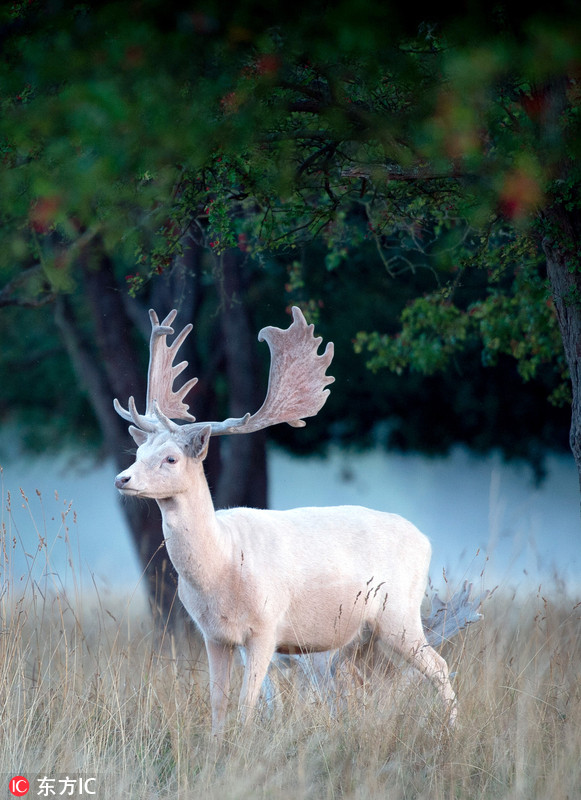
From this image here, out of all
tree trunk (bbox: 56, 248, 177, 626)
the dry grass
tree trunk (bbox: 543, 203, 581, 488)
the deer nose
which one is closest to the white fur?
the deer nose

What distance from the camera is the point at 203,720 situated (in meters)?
5.38

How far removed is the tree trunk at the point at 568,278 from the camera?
570 centimetres

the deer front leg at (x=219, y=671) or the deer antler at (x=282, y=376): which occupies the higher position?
the deer antler at (x=282, y=376)

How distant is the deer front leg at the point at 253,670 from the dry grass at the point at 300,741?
102 mm

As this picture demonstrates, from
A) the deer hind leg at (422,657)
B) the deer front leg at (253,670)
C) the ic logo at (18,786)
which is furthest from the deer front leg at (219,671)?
the ic logo at (18,786)

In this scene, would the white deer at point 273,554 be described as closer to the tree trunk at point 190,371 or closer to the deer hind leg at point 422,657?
the deer hind leg at point 422,657

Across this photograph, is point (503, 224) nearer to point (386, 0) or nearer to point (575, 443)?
point (575, 443)

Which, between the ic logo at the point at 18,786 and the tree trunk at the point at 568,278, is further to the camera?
the tree trunk at the point at 568,278

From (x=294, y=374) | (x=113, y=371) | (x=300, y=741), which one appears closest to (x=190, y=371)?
(x=113, y=371)

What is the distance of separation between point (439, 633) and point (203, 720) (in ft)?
5.36

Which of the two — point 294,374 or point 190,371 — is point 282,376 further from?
point 190,371

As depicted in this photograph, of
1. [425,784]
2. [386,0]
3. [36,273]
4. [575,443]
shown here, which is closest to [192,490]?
[425,784]

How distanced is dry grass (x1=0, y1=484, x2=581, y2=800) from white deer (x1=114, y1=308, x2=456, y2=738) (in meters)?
0.19

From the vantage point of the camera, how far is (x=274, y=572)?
18.0 ft
